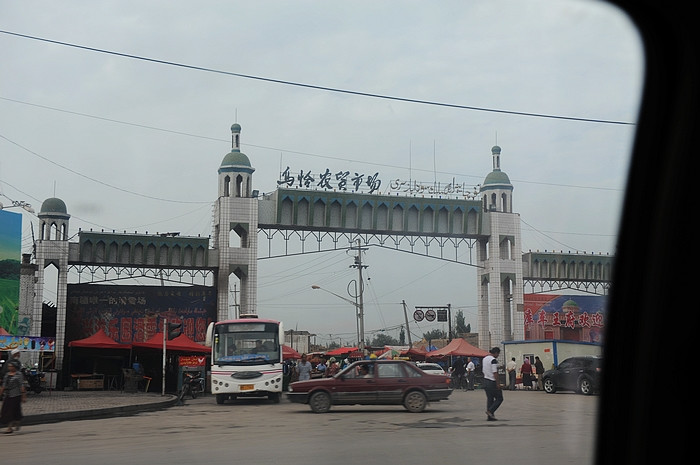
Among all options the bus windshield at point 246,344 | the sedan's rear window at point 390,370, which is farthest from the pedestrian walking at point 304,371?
the sedan's rear window at point 390,370

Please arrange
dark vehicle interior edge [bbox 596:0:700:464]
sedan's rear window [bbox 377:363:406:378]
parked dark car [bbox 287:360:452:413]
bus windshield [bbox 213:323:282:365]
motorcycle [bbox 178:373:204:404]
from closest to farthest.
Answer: dark vehicle interior edge [bbox 596:0:700:464] → parked dark car [bbox 287:360:452:413] → sedan's rear window [bbox 377:363:406:378] → bus windshield [bbox 213:323:282:365] → motorcycle [bbox 178:373:204:404]

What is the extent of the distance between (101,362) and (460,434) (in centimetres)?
2994

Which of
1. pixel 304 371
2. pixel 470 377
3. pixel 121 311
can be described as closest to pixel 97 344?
pixel 121 311

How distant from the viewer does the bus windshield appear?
86.8 feet

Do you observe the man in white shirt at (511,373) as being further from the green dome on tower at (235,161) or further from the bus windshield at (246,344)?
the green dome on tower at (235,161)

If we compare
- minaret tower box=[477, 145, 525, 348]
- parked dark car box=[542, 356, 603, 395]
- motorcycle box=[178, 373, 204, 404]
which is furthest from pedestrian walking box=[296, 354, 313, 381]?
minaret tower box=[477, 145, 525, 348]

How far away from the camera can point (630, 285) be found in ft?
15.4

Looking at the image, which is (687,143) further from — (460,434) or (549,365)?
(549,365)

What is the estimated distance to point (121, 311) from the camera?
4128 centimetres

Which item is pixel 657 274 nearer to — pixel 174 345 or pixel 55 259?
pixel 174 345

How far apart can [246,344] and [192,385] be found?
5474mm

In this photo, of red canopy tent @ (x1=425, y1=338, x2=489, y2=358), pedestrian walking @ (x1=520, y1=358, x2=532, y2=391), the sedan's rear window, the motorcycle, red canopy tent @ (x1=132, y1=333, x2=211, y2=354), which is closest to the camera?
the sedan's rear window

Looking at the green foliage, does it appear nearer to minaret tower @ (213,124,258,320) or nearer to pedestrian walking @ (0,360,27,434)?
minaret tower @ (213,124,258,320)

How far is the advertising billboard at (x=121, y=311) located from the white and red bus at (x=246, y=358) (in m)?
15.3
